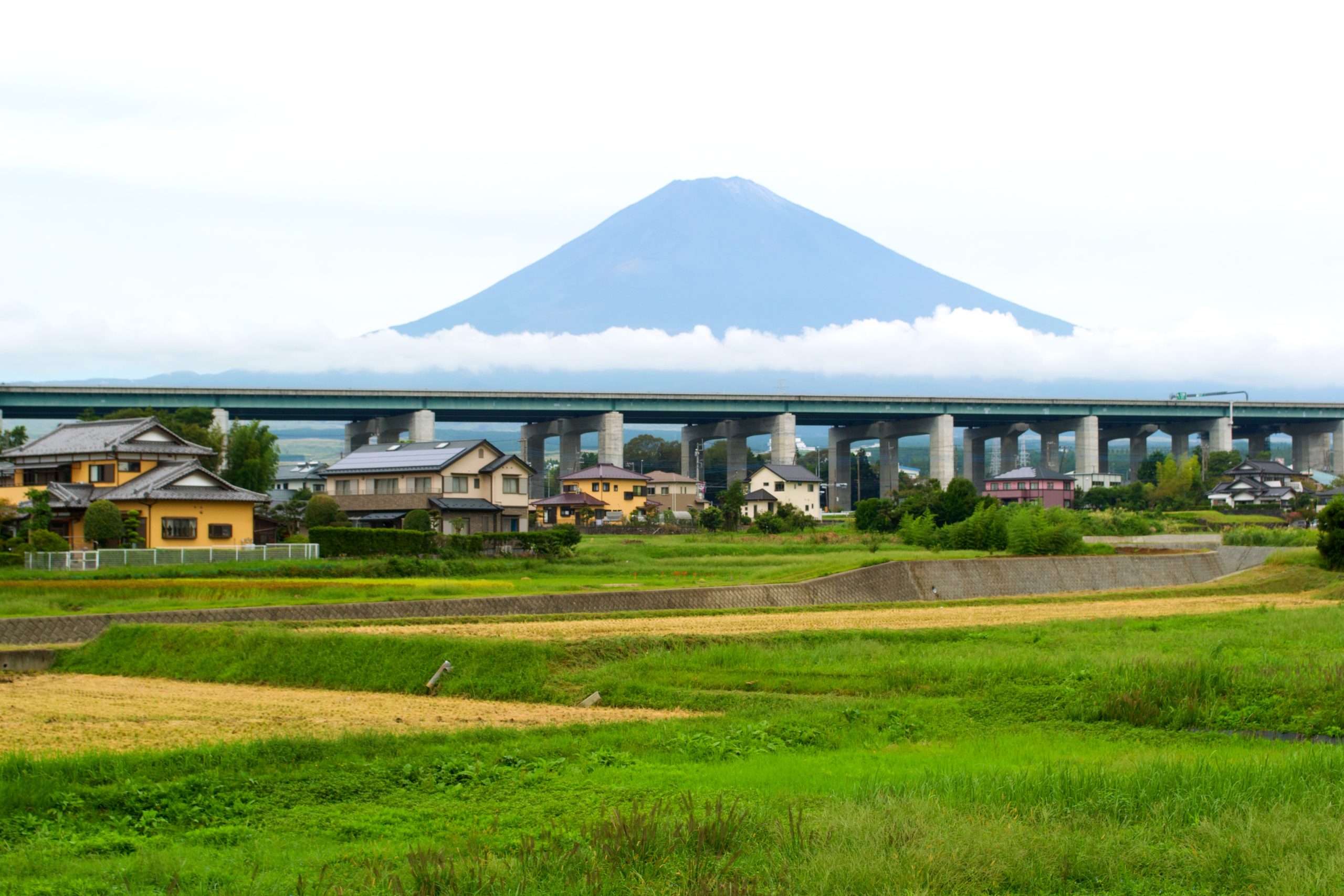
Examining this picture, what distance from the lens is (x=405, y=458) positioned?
62.8 meters

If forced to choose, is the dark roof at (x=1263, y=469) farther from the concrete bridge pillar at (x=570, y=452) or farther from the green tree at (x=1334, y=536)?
the green tree at (x=1334, y=536)

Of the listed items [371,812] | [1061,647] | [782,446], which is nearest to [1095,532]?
[782,446]

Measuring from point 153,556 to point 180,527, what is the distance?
705 centimetres

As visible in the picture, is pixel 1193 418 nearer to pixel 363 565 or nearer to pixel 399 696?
pixel 363 565

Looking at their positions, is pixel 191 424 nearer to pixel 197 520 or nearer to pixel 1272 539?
pixel 197 520

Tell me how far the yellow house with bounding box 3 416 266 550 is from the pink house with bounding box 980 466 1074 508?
229 feet

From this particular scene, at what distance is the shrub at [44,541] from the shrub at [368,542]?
8629mm

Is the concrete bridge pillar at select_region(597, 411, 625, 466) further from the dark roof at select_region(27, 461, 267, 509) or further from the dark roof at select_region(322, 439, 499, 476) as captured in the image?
the dark roof at select_region(27, 461, 267, 509)

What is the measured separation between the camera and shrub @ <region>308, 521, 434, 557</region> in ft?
145

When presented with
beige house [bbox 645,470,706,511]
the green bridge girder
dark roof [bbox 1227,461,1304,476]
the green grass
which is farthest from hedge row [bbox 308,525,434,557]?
dark roof [bbox 1227,461,1304,476]

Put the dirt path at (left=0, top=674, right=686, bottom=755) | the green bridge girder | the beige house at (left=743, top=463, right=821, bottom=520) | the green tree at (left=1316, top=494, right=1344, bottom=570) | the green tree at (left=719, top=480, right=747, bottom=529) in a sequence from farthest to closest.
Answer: the beige house at (left=743, top=463, right=821, bottom=520) → the green bridge girder → the green tree at (left=719, top=480, right=747, bottom=529) → the green tree at (left=1316, top=494, right=1344, bottom=570) → the dirt path at (left=0, top=674, right=686, bottom=755)

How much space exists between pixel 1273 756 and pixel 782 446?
307 ft

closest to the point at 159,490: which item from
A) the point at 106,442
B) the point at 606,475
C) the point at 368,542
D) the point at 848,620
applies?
the point at 106,442

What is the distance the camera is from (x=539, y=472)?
113875mm
